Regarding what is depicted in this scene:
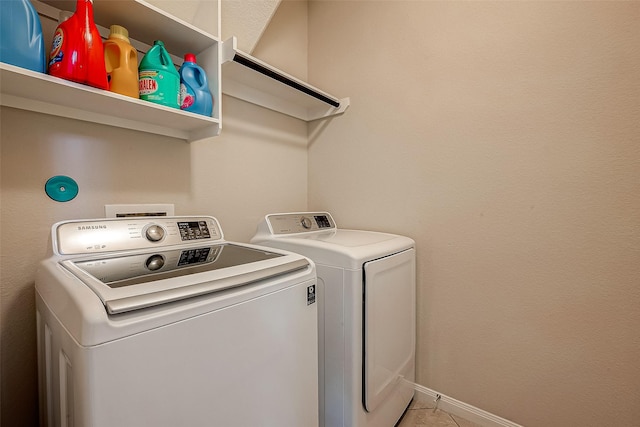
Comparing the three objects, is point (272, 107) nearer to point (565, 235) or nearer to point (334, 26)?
point (334, 26)

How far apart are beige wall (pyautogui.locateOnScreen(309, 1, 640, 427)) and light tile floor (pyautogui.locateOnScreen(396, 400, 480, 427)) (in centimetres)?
12

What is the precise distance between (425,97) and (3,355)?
91.9 inches

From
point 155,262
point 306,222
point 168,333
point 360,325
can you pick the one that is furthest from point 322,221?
point 168,333

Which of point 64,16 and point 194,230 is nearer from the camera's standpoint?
point 64,16

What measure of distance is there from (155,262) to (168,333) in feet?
1.35

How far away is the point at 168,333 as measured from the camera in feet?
2.16

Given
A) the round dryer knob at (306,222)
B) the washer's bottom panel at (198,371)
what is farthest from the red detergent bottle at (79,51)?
the round dryer knob at (306,222)

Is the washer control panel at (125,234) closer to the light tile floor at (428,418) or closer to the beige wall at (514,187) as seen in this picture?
the beige wall at (514,187)

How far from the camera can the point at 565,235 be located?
52.0 inches

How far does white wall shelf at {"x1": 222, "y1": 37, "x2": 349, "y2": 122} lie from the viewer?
1467 millimetres

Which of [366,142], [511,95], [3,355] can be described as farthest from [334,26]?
[3,355]

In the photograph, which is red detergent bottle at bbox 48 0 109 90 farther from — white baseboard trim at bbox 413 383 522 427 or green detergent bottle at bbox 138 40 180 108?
white baseboard trim at bbox 413 383 522 427

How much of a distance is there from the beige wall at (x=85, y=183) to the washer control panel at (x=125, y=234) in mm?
207

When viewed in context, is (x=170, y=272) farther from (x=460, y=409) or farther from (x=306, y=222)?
(x=460, y=409)
